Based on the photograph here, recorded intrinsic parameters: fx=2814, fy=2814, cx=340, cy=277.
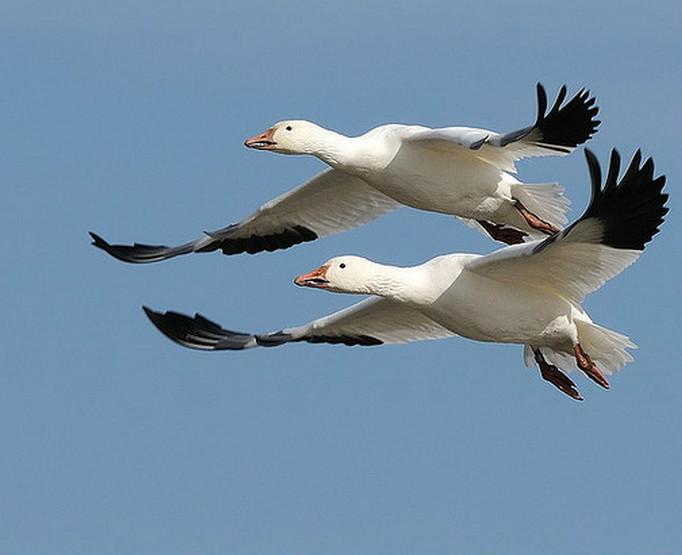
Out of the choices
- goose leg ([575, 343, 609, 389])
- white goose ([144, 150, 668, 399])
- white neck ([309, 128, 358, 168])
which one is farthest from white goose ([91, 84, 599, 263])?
goose leg ([575, 343, 609, 389])

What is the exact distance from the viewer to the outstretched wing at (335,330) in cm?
2269

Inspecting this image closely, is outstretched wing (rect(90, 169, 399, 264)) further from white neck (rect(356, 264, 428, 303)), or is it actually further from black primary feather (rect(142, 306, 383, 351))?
white neck (rect(356, 264, 428, 303))

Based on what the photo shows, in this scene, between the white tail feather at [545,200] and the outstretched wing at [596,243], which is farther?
the white tail feather at [545,200]

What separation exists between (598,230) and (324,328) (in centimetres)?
353

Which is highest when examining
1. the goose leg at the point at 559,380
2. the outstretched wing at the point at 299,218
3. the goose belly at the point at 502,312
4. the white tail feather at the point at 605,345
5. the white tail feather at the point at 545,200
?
the white tail feather at the point at 545,200

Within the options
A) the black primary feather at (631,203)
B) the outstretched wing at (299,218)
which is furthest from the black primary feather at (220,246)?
the black primary feather at (631,203)

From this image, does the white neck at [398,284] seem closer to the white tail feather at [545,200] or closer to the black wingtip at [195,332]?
the white tail feather at [545,200]

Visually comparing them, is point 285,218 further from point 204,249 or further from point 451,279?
point 451,279

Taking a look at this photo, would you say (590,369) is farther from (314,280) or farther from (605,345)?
(314,280)

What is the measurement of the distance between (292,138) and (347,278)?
1724mm

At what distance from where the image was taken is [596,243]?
66.6 feet

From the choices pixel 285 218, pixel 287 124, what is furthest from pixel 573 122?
pixel 285 218

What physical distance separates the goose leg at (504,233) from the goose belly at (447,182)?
4.42ft

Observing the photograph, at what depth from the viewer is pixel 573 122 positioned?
67.5 feet
